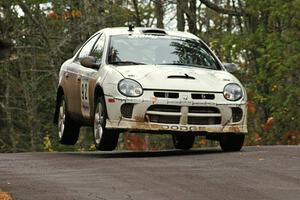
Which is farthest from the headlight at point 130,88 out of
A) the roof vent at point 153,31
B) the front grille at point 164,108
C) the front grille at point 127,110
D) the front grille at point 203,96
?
the roof vent at point 153,31

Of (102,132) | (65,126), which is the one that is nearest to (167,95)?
(102,132)

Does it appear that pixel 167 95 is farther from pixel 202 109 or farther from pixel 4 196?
pixel 4 196

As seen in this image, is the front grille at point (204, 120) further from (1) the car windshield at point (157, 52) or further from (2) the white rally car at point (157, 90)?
(1) the car windshield at point (157, 52)

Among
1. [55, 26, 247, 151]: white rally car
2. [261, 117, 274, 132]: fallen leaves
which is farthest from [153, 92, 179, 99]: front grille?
[261, 117, 274, 132]: fallen leaves

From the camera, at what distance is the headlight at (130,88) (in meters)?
13.1

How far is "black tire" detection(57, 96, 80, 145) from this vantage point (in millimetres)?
15992

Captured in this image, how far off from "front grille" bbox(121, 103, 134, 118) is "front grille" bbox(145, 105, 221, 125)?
22 cm

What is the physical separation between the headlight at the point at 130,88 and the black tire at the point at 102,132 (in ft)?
1.37

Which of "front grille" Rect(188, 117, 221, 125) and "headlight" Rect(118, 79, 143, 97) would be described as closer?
"headlight" Rect(118, 79, 143, 97)

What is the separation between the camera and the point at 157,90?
1311 centimetres

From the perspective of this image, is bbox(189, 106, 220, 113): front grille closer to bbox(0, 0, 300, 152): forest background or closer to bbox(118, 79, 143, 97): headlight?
bbox(118, 79, 143, 97): headlight

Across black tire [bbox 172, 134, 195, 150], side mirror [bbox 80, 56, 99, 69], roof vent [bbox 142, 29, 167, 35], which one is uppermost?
roof vent [bbox 142, 29, 167, 35]

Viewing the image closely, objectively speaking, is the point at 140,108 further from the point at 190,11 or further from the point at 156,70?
the point at 190,11

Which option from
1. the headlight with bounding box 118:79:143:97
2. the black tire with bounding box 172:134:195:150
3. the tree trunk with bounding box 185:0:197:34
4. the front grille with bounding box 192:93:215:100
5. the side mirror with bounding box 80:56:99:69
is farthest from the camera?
the tree trunk with bounding box 185:0:197:34
